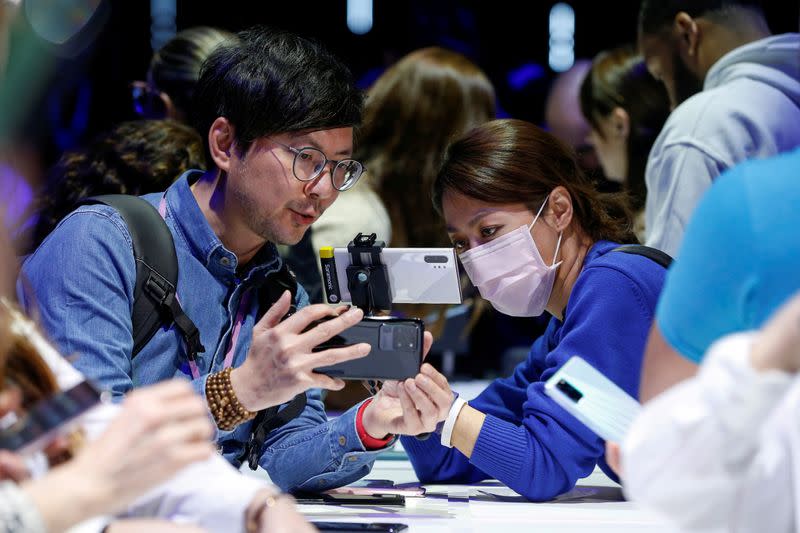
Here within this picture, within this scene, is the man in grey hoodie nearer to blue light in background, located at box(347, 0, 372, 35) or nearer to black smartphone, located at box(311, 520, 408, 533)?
black smartphone, located at box(311, 520, 408, 533)

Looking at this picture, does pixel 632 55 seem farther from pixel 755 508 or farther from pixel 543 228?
pixel 755 508

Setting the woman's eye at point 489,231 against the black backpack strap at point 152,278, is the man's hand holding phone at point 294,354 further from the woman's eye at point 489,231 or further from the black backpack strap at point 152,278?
the woman's eye at point 489,231

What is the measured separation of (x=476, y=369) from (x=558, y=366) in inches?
150

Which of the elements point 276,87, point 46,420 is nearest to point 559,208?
point 276,87

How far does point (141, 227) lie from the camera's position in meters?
2.29

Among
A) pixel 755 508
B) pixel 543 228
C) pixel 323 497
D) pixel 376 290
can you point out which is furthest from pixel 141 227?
pixel 755 508

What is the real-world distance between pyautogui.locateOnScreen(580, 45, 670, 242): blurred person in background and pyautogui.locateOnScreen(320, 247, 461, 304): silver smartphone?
1726mm

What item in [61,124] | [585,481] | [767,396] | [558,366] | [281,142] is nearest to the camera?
[767,396]

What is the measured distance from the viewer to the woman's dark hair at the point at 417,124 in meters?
3.70

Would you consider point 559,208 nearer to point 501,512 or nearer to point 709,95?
point 501,512

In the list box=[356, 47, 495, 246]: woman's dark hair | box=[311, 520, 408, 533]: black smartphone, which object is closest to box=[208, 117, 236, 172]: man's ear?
box=[311, 520, 408, 533]: black smartphone

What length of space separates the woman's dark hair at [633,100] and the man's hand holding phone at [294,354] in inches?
80.8

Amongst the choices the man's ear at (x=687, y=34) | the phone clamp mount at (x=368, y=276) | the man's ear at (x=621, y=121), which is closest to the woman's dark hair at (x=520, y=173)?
the phone clamp mount at (x=368, y=276)

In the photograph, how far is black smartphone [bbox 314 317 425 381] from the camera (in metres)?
2.07
